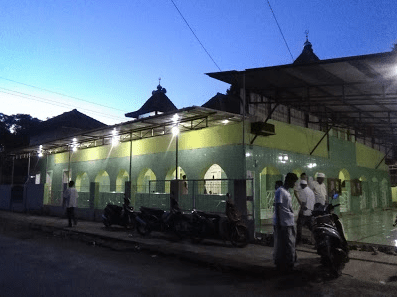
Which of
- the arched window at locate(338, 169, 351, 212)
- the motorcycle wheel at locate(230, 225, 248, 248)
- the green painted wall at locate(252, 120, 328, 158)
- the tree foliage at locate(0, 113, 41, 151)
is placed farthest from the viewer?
the tree foliage at locate(0, 113, 41, 151)

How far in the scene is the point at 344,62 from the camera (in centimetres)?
831

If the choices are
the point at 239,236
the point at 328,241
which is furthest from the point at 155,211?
the point at 328,241

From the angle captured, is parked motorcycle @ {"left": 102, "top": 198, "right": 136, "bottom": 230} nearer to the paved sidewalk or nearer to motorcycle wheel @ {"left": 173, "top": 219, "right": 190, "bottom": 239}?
the paved sidewalk

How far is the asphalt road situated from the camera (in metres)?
4.59

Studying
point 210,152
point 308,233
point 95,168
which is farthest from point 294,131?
point 95,168

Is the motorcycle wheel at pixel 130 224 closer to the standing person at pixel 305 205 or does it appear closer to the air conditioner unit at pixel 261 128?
the air conditioner unit at pixel 261 128

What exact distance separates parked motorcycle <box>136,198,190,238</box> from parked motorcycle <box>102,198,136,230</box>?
39.2 inches

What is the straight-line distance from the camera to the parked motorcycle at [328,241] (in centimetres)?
546

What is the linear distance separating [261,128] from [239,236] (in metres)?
4.32

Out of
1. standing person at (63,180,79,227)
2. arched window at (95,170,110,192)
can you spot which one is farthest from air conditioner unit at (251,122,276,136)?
arched window at (95,170,110,192)

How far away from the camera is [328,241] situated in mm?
5547

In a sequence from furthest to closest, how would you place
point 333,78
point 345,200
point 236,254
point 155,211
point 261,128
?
point 345,200 < point 261,128 < point 155,211 < point 333,78 < point 236,254

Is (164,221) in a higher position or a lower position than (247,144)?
lower

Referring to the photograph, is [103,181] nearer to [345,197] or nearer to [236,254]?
[345,197]
